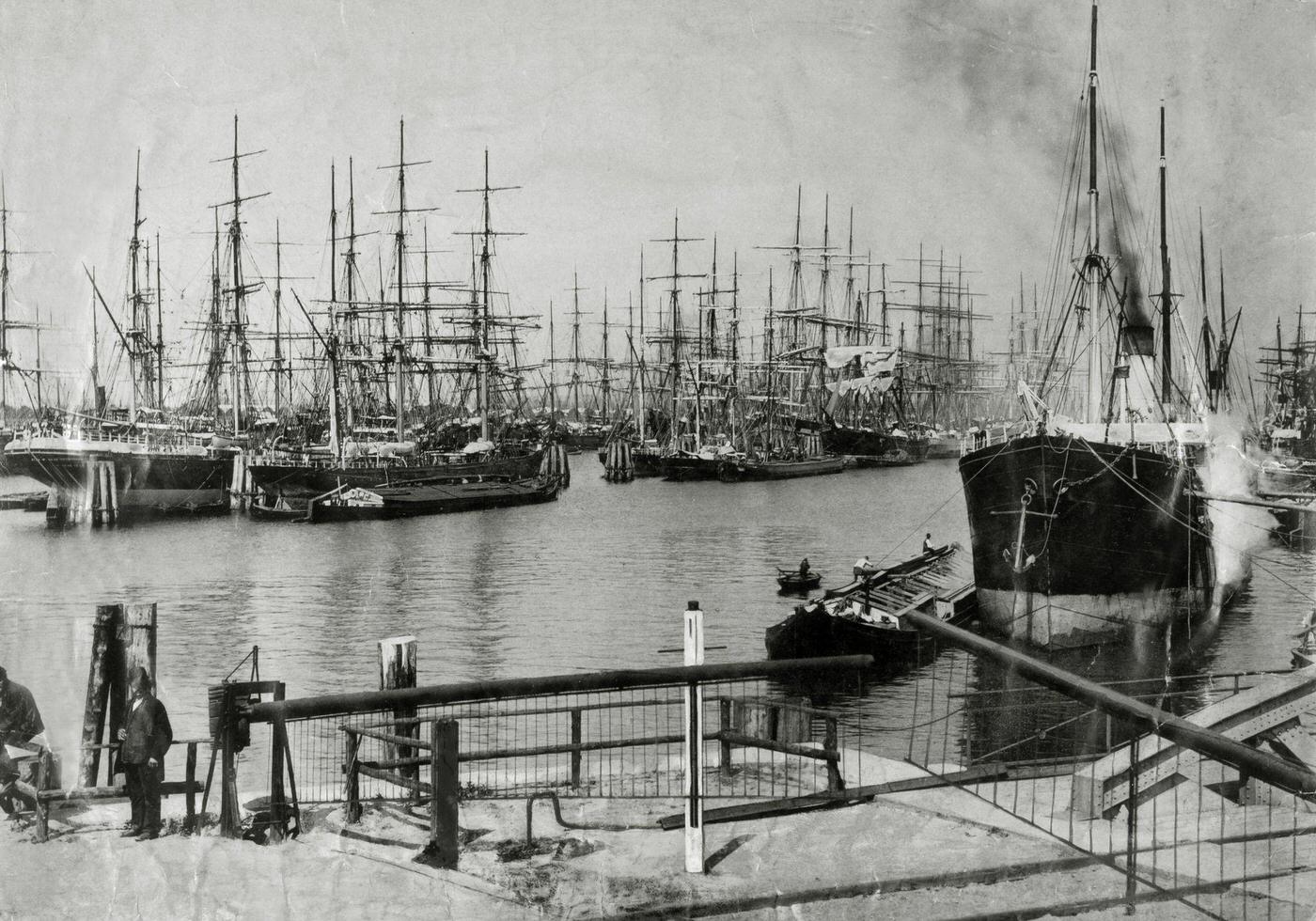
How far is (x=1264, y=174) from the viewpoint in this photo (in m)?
12.0

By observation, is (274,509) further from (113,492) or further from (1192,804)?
(1192,804)

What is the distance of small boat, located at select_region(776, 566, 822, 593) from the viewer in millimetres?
19281

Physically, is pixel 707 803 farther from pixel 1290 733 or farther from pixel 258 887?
pixel 1290 733

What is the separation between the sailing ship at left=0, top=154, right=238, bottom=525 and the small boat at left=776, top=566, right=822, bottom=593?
428 inches

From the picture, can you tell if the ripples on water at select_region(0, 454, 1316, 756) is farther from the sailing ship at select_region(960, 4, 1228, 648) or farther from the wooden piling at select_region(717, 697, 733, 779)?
the wooden piling at select_region(717, 697, 733, 779)

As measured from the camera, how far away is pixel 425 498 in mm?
36781

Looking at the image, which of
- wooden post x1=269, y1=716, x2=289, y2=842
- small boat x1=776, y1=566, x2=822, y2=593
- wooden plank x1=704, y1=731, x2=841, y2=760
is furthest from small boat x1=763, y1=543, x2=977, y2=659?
wooden post x1=269, y1=716, x2=289, y2=842

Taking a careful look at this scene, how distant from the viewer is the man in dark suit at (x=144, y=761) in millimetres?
7305

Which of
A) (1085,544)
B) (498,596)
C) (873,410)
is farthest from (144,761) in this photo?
(873,410)

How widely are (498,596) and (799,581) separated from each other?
229 inches

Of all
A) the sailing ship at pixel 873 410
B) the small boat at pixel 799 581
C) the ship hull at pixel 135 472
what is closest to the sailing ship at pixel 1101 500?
the sailing ship at pixel 873 410

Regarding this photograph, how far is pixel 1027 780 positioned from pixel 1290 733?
298 centimetres

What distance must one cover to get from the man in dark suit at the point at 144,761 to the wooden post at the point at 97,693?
1.26 meters

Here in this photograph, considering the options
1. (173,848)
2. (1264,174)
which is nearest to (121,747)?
(173,848)
